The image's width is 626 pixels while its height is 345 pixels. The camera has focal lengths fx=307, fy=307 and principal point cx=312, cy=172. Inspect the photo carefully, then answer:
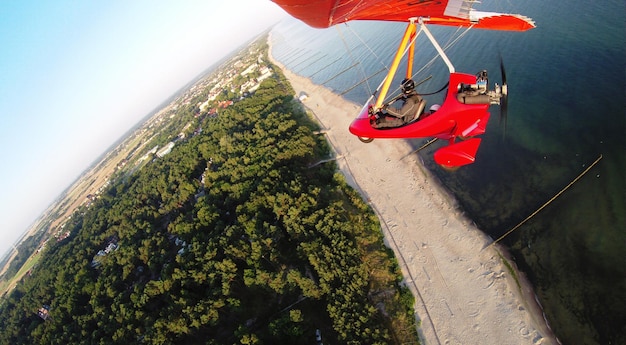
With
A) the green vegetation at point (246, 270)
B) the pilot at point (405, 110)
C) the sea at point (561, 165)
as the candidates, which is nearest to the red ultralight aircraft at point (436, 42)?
the pilot at point (405, 110)

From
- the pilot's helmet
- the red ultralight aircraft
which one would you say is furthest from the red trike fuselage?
the pilot's helmet

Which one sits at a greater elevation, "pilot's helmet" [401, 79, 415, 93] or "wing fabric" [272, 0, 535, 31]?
"wing fabric" [272, 0, 535, 31]

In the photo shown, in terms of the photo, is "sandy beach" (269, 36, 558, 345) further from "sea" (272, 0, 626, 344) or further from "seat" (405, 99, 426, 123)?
"seat" (405, 99, 426, 123)

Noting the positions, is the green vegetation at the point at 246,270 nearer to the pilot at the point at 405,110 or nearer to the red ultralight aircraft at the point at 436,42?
the pilot at the point at 405,110

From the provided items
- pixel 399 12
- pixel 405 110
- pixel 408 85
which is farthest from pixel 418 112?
pixel 399 12

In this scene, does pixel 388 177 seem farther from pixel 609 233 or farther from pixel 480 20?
pixel 480 20

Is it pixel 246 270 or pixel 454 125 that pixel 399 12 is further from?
pixel 246 270

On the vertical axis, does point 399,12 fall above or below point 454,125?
above
